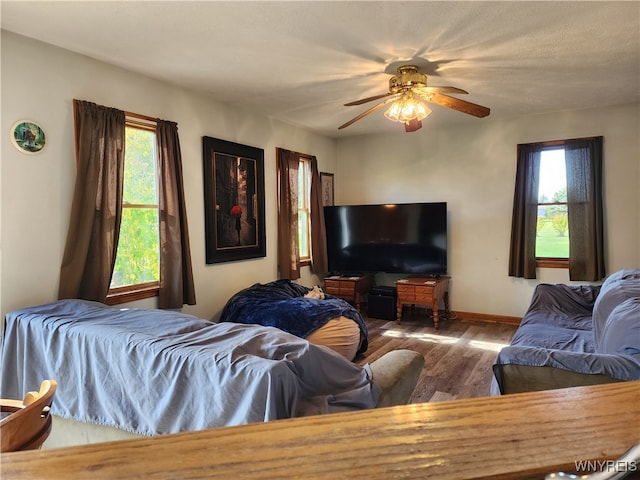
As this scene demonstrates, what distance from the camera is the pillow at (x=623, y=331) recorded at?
6.29 ft

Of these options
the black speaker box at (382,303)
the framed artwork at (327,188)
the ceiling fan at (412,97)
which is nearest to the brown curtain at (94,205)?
the ceiling fan at (412,97)

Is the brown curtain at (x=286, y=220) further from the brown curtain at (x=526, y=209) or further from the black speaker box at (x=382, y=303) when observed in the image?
the brown curtain at (x=526, y=209)

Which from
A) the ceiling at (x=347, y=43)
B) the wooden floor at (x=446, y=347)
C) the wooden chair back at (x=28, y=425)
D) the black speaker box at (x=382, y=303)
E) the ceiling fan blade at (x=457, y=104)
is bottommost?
the wooden floor at (x=446, y=347)

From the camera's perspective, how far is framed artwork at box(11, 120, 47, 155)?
Result: 8.44ft

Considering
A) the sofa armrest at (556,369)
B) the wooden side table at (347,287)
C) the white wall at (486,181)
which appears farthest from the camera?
the wooden side table at (347,287)

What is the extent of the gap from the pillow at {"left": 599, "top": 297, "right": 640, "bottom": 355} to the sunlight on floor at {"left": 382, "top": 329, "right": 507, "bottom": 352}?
5.79ft

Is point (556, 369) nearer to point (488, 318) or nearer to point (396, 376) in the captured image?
point (396, 376)

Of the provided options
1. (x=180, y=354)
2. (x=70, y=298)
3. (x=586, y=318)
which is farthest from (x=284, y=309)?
(x=586, y=318)

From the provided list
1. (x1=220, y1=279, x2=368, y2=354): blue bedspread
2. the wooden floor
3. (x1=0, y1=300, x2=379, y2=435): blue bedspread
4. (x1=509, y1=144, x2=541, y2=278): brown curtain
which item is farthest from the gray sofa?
(x1=220, y1=279, x2=368, y2=354): blue bedspread

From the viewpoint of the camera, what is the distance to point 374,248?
5.43 m

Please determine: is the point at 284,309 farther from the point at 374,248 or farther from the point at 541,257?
the point at 541,257

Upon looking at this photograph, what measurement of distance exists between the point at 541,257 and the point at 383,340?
2.27 metres

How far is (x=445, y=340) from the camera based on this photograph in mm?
4441

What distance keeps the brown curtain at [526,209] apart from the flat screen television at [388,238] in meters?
0.86
